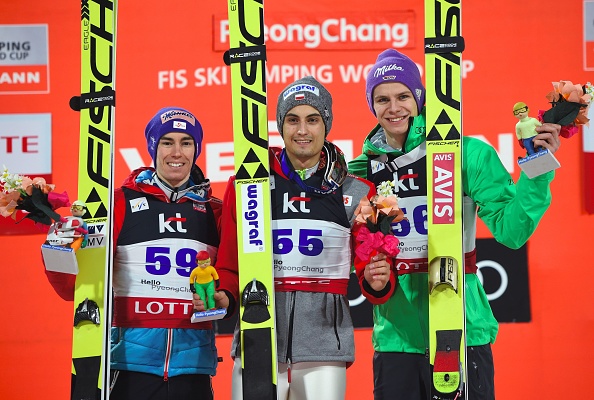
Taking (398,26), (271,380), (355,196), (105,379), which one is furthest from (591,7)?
(105,379)

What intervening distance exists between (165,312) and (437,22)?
4.28ft

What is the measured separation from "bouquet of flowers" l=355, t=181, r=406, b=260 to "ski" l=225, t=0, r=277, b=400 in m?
0.29

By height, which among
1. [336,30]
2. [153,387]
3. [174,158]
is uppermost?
[336,30]

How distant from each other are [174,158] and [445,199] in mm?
925

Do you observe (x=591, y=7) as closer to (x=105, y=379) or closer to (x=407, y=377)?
(x=407, y=377)

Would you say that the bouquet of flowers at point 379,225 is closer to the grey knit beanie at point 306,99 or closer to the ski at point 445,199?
the ski at point 445,199

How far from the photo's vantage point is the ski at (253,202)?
2.45 metres

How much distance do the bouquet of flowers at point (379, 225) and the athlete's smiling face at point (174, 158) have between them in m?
0.67

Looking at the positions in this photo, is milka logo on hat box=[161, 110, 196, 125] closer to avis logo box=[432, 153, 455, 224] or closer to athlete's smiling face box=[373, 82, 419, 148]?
athlete's smiling face box=[373, 82, 419, 148]

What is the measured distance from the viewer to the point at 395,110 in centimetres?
272

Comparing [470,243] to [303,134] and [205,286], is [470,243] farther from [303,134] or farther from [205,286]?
[205,286]

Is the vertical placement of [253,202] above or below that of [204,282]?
above

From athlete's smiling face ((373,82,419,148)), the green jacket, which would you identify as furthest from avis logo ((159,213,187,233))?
athlete's smiling face ((373,82,419,148))

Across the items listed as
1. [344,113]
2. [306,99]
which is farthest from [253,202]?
[344,113]
